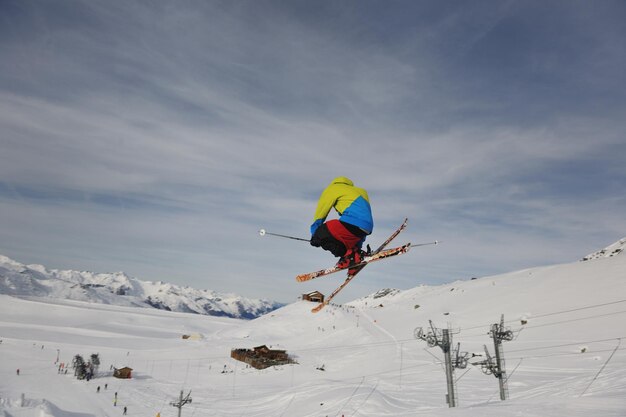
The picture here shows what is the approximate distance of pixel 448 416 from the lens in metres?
6.62

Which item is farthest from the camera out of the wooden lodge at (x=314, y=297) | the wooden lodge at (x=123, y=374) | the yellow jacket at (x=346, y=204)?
the wooden lodge at (x=314, y=297)

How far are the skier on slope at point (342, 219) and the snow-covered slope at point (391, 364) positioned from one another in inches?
150

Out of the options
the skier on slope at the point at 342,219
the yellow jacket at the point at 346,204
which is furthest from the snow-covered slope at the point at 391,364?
the yellow jacket at the point at 346,204

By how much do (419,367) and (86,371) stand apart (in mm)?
42263

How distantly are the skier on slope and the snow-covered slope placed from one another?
3812mm

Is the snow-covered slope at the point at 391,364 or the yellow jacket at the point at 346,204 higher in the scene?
the yellow jacket at the point at 346,204

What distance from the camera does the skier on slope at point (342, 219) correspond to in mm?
6344

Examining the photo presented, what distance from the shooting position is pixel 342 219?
21.0 feet

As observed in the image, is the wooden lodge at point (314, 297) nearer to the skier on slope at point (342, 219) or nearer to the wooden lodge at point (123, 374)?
the wooden lodge at point (123, 374)

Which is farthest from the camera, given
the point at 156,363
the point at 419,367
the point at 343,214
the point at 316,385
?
the point at 156,363

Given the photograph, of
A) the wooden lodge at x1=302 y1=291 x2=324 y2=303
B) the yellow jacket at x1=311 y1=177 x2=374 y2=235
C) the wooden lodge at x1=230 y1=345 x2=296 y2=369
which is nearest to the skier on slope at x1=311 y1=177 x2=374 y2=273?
the yellow jacket at x1=311 y1=177 x2=374 y2=235

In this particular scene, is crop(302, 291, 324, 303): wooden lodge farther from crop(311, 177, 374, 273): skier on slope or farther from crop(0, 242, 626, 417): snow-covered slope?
crop(311, 177, 374, 273): skier on slope

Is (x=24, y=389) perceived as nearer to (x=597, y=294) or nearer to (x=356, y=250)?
(x=356, y=250)

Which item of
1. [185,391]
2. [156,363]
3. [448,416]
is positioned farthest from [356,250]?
[156,363]
